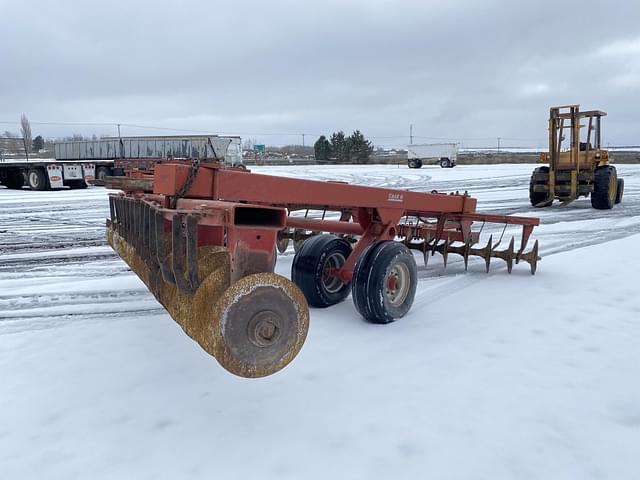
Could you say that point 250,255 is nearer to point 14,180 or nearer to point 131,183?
point 131,183

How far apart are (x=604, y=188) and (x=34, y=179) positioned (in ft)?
66.3

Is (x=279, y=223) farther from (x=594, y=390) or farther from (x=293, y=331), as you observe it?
(x=594, y=390)

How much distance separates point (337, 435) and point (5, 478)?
1.54 m

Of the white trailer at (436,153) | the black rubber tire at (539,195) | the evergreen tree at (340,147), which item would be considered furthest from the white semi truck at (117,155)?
the evergreen tree at (340,147)

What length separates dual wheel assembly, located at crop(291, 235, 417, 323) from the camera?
4113 mm

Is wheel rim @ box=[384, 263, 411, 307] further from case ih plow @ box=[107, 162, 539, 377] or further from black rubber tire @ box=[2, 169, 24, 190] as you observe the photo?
black rubber tire @ box=[2, 169, 24, 190]

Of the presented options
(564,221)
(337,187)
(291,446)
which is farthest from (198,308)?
(564,221)

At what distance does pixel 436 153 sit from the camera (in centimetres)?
4503

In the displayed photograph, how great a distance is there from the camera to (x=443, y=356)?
3598 millimetres

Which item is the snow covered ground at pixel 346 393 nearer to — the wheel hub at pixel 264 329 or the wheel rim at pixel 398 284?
the wheel rim at pixel 398 284

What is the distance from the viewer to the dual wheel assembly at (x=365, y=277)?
13.5 feet

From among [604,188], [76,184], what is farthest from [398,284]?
[76,184]

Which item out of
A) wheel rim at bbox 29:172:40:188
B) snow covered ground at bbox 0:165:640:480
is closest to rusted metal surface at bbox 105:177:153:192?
snow covered ground at bbox 0:165:640:480

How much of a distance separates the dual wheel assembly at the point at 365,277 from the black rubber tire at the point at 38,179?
750 inches
